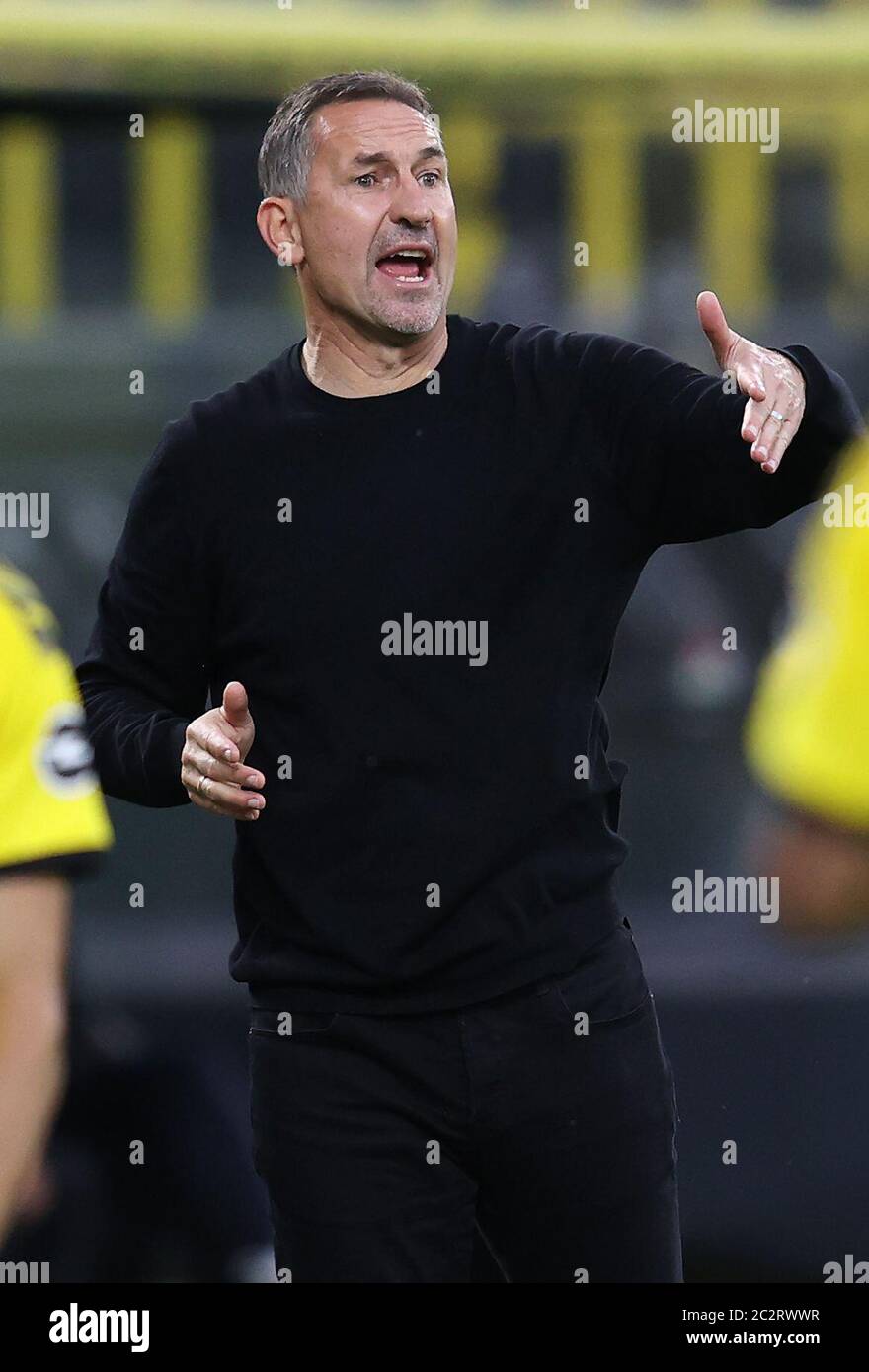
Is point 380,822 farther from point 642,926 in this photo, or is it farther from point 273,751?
point 642,926

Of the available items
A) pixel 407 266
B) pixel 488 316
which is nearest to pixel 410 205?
pixel 407 266

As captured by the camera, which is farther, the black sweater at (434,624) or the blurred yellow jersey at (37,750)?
the black sweater at (434,624)

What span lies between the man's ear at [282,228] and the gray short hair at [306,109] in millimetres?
15

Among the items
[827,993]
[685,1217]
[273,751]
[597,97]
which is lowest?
[685,1217]

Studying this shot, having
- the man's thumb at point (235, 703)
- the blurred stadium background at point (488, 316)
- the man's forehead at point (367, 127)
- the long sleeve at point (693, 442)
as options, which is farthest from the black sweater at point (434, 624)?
the blurred stadium background at point (488, 316)

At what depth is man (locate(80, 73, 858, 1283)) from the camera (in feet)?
5.50

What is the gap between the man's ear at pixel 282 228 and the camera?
1.85 meters

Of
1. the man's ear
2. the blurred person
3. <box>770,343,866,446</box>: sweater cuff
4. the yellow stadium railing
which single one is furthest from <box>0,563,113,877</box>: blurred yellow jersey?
the yellow stadium railing

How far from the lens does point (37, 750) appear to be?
5.13ft

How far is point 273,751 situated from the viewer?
1.73 meters

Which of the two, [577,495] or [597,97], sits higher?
[597,97]

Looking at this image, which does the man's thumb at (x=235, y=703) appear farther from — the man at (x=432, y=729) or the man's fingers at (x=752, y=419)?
the man's fingers at (x=752, y=419)
